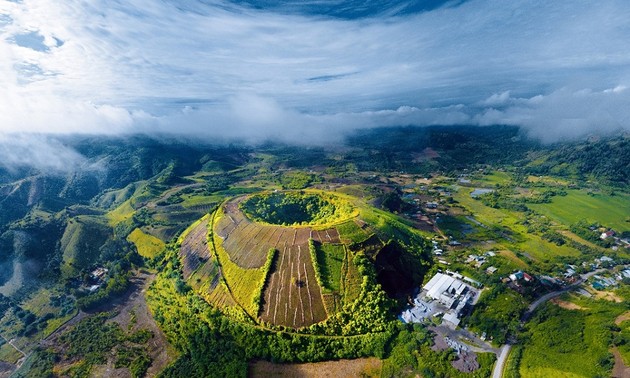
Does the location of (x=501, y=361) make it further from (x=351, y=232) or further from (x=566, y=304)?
(x=351, y=232)

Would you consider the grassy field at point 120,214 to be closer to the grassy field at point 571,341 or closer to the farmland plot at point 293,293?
the farmland plot at point 293,293

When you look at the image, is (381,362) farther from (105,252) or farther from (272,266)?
(105,252)

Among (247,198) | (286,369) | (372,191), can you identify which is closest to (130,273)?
(247,198)

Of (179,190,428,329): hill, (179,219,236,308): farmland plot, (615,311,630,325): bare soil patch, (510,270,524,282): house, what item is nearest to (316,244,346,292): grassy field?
(179,190,428,329): hill

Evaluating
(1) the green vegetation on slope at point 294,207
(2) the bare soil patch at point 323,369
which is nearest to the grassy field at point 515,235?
(1) the green vegetation on slope at point 294,207

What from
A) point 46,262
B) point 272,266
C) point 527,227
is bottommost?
point 46,262

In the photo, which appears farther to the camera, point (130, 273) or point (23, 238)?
point (23, 238)
